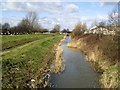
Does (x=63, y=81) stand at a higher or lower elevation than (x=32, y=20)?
lower

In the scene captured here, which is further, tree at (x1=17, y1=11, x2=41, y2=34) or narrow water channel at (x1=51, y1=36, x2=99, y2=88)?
tree at (x1=17, y1=11, x2=41, y2=34)

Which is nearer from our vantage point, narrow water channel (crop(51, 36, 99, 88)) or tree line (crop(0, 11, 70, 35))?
narrow water channel (crop(51, 36, 99, 88))

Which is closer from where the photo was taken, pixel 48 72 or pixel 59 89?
pixel 59 89

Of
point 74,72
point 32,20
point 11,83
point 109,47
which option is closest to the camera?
point 11,83

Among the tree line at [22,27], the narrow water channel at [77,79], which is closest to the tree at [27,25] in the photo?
the tree line at [22,27]

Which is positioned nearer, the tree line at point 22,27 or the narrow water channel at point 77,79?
the narrow water channel at point 77,79

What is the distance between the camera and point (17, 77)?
11.5 meters

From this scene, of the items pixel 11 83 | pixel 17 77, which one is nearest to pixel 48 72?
pixel 17 77

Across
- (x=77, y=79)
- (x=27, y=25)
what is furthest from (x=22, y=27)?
(x=77, y=79)

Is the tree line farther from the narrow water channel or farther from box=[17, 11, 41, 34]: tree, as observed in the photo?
the narrow water channel

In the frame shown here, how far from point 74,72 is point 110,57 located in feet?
11.2

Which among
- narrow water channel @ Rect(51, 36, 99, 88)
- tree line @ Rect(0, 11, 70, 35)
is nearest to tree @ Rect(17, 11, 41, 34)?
tree line @ Rect(0, 11, 70, 35)

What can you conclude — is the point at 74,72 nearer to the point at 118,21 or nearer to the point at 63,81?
the point at 63,81

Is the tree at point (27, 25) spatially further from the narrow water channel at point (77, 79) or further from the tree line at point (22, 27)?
the narrow water channel at point (77, 79)
